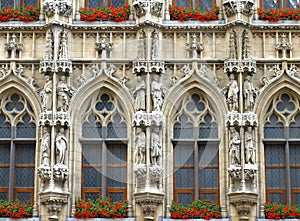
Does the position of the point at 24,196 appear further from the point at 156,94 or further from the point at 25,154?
the point at 156,94

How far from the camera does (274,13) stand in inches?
846

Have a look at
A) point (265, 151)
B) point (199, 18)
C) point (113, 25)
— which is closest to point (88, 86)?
point (113, 25)

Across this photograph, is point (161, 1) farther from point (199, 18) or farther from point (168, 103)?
point (168, 103)

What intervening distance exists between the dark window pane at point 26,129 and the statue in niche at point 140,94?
9.65ft

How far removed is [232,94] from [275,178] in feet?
8.30

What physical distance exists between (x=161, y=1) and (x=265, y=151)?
197 inches

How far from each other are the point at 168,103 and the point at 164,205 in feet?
9.13

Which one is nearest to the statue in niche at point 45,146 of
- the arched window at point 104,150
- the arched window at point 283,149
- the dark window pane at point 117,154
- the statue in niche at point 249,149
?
the arched window at point 104,150

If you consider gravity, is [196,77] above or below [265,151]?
above

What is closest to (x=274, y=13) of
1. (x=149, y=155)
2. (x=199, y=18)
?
(x=199, y=18)

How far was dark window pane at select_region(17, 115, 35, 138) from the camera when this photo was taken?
21.2 metres

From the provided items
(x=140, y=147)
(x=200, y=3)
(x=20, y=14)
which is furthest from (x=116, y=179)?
(x=200, y=3)

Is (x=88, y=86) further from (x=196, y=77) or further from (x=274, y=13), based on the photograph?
(x=274, y=13)

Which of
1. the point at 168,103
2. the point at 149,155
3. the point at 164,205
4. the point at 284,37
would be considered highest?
the point at 284,37
